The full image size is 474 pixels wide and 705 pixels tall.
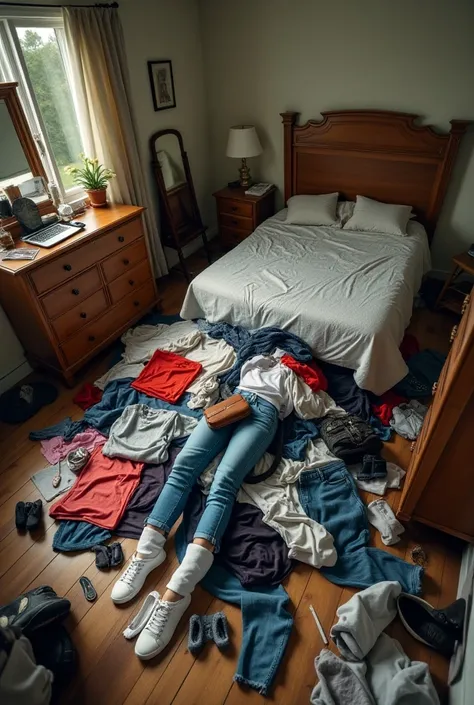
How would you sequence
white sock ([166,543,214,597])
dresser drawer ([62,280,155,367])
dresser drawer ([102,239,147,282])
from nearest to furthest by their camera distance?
white sock ([166,543,214,597])
dresser drawer ([62,280,155,367])
dresser drawer ([102,239,147,282])

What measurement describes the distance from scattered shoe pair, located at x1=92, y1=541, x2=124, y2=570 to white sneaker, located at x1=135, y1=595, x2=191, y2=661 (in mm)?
299

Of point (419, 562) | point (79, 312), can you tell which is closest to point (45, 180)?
point (79, 312)

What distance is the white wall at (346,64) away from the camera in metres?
2.53

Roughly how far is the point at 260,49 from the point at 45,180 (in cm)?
204

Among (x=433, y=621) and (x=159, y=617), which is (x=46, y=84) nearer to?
(x=159, y=617)

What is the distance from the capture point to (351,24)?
2709mm

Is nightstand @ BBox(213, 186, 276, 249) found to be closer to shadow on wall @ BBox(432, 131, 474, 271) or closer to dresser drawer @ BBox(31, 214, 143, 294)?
dresser drawer @ BBox(31, 214, 143, 294)

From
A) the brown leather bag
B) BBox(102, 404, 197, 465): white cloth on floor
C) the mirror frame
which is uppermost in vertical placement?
the mirror frame

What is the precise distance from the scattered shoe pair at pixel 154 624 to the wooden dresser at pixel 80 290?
1495 mm

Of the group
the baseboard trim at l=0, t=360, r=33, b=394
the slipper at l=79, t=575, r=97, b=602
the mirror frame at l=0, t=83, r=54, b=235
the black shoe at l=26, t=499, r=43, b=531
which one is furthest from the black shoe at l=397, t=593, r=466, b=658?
the mirror frame at l=0, t=83, r=54, b=235

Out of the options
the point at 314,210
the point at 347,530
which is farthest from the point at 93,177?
the point at 347,530

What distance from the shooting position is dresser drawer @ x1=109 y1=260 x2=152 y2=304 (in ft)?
8.84

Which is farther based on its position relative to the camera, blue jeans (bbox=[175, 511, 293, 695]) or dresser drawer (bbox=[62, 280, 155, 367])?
dresser drawer (bbox=[62, 280, 155, 367])

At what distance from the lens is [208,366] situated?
2.46 m
